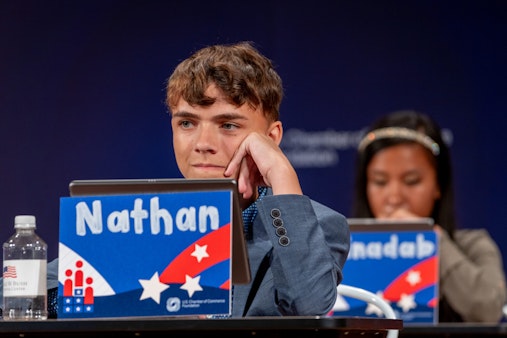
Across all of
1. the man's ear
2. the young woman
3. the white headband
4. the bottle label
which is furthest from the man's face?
the white headband

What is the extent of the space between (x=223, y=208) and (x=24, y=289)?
39cm

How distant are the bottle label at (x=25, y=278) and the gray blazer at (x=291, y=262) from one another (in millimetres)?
438

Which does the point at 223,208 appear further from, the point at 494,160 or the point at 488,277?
the point at 494,160

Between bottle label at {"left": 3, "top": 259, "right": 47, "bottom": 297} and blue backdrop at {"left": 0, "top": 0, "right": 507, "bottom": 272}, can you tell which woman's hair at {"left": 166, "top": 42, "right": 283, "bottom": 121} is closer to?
bottle label at {"left": 3, "top": 259, "right": 47, "bottom": 297}

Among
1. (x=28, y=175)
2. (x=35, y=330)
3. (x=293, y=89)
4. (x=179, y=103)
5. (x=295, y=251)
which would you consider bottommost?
(x=35, y=330)

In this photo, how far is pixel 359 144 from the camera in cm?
532

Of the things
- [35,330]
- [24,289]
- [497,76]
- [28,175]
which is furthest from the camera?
[497,76]

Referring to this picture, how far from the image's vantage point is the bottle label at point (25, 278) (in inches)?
79.0

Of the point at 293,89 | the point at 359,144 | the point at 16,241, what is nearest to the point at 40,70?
the point at 293,89

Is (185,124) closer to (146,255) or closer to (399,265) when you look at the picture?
(146,255)

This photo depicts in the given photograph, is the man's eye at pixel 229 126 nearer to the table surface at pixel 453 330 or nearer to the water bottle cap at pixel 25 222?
the water bottle cap at pixel 25 222

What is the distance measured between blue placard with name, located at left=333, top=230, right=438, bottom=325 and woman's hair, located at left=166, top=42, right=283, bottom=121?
1.21 metres

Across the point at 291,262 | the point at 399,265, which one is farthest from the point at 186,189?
the point at 399,265

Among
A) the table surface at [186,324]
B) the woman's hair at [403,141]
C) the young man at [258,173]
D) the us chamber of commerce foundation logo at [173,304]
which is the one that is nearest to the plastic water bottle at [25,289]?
the table surface at [186,324]
